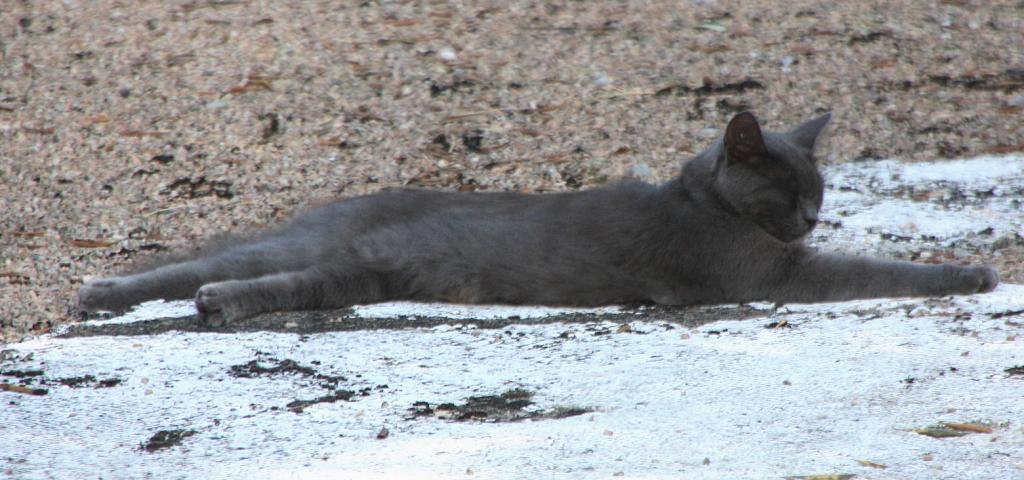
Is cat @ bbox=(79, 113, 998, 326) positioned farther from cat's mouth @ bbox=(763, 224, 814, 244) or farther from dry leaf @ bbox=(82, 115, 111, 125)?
dry leaf @ bbox=(82, 115, 111, 125)

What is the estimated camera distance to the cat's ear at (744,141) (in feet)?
12.1

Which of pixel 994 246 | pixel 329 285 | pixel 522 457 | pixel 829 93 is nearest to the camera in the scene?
pixel 522 457

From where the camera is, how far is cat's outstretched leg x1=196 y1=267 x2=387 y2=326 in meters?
3.66

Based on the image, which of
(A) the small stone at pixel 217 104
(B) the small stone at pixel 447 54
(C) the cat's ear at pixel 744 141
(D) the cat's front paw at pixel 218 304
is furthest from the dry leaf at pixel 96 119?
(C) the cat's ear at pixel 744 141

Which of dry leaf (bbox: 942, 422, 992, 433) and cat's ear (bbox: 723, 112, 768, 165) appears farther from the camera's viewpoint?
cat's ear (bbox: 723, 112, 768, 165)

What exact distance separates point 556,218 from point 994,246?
1649mm

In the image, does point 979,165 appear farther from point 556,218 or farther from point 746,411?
point 746,411

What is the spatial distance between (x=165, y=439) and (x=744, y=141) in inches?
81.4

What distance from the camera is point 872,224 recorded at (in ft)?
14.5

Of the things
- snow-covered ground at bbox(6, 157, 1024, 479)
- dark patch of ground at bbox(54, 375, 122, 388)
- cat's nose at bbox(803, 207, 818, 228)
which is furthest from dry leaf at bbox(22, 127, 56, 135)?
cat's nose at bbox(803, 207, 818, 228)

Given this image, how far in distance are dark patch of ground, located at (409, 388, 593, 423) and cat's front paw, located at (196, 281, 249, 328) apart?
1.03 m

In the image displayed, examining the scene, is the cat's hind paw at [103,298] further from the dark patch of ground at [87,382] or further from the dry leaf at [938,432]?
the dry leaf at [938,432]

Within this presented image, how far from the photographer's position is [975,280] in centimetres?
361

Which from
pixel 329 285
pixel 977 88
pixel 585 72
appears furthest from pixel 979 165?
pixel 329 285
